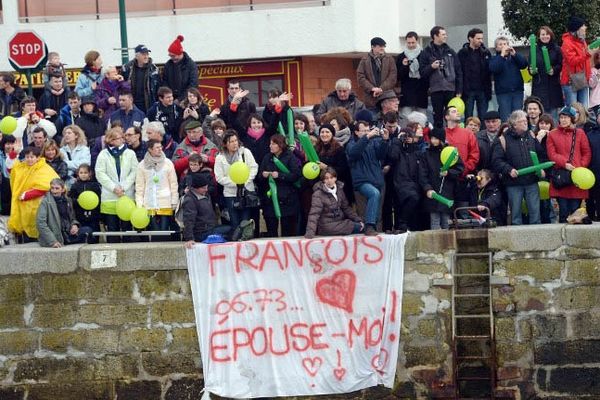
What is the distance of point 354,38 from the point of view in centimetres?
3256

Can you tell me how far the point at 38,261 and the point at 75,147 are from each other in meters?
1.95

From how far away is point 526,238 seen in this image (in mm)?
18500

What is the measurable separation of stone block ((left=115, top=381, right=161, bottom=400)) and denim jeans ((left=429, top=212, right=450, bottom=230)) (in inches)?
144

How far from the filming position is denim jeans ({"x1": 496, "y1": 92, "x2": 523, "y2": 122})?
2225 cm

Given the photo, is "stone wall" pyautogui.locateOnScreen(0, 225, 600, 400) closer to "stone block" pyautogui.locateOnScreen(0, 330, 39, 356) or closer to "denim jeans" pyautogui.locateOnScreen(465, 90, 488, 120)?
"stone block" pyautogui.locateOnScreen(0, 330, 39, 356)

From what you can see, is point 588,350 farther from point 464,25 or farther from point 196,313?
point 464,25

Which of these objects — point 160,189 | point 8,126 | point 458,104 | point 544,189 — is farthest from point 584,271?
point 8,126

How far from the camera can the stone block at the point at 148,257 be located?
1872 centimetres

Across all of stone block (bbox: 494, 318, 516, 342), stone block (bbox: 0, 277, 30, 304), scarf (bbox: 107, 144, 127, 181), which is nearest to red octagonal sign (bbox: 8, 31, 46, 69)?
scarf (bbox: 107, 144, 127, 181)

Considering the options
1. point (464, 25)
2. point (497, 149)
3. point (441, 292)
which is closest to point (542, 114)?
point (497, 149)

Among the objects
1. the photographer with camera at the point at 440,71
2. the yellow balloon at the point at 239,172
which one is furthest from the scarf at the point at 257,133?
the photographer with camera at the point at 440,71

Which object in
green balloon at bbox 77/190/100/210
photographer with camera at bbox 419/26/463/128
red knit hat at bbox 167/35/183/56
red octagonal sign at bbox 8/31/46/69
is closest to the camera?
green balloon at bbox 77/190/100/210

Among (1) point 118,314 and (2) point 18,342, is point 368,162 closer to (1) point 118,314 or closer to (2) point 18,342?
(1) point 118,314

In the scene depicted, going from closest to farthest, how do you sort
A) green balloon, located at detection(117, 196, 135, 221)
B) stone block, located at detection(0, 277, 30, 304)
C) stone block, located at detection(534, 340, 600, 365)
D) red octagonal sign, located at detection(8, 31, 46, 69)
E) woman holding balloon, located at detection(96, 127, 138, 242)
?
stone block, located at detection(534, 340, 600, 365) → stone block, located at detection(0, 277, 30, 304) → green balloon, located at detection(117, 196, 135, 221) → woman holding balloon, located at detection(96, 127, 138, 242) → red octagonal sign, located at detection(8, 31, 46, 69)
